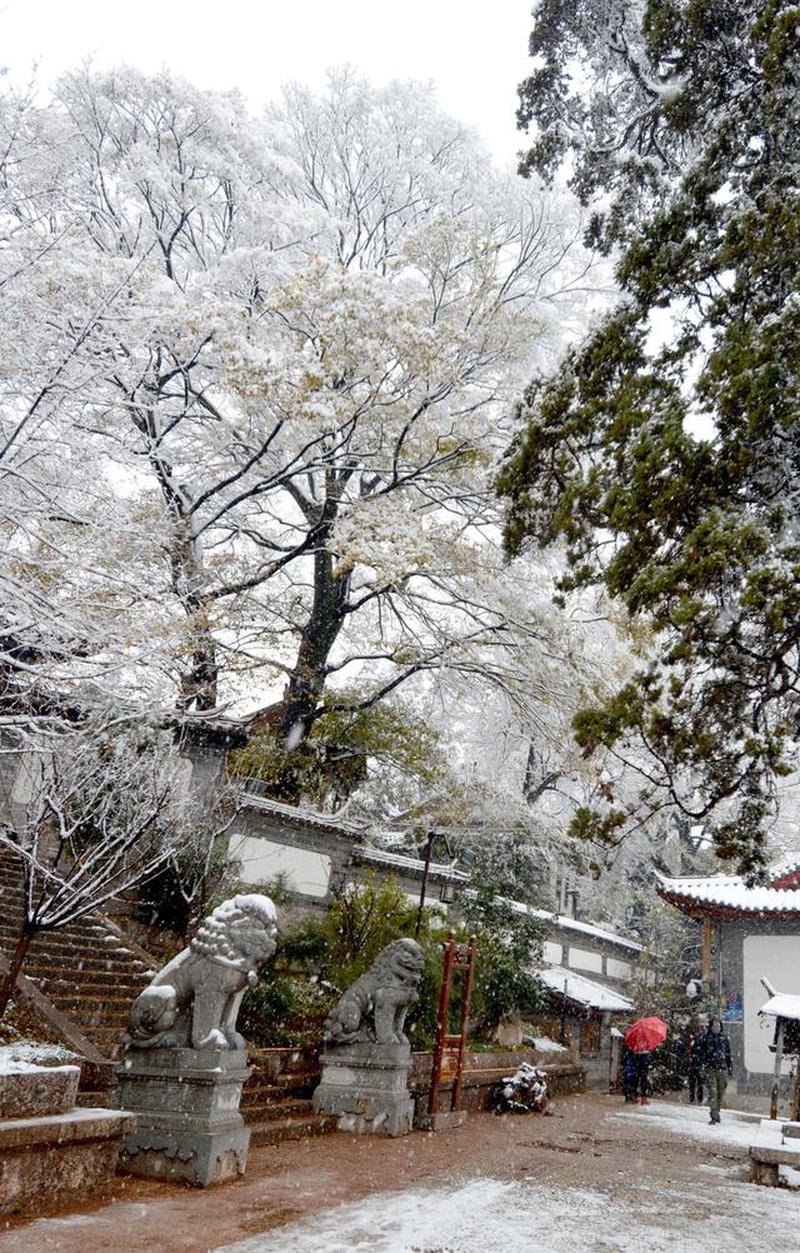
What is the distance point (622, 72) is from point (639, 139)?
644mm

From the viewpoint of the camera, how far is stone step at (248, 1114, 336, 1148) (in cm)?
827

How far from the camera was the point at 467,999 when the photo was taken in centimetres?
1120

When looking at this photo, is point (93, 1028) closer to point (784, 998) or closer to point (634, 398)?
point (634, 398)

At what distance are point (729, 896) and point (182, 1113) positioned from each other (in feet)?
52.4

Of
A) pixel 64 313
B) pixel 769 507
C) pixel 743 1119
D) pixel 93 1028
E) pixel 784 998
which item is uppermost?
pixel 64 313

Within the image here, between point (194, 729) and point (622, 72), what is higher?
point (622, 72)

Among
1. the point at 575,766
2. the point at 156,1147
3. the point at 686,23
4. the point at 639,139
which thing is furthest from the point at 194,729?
the point at 686,23

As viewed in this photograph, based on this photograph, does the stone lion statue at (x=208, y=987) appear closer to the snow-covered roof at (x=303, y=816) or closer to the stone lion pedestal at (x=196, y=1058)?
the stone lion pedestal at (x=196, y=1058)

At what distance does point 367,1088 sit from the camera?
31.6ft

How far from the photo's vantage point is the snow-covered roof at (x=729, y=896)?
18.8m

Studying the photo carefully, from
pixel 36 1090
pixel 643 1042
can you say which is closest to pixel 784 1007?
pixel 643 1042

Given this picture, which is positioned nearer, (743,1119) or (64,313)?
(64,313)

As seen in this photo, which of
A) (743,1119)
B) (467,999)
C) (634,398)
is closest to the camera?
(634,398)

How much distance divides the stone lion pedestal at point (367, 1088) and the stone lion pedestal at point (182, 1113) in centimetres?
297
